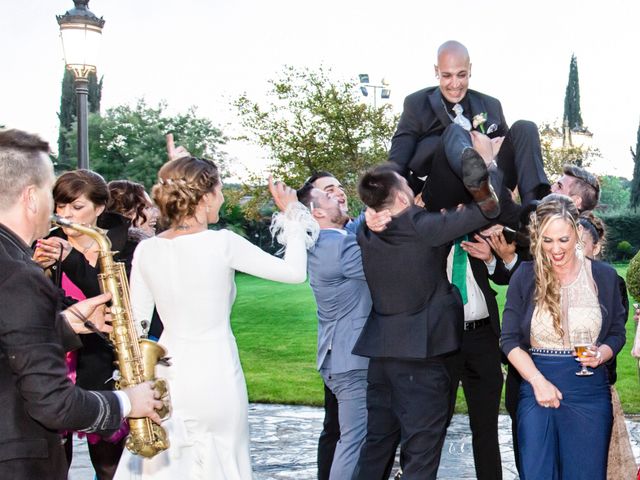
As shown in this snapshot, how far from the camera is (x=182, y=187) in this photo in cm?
442

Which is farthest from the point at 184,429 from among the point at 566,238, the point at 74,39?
the point at 74,39

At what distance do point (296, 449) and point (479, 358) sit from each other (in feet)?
9.00

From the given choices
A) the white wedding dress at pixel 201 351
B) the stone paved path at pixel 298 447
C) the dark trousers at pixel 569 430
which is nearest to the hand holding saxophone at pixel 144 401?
the white wedding dress at pixel 201 351

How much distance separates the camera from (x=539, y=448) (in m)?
4.85

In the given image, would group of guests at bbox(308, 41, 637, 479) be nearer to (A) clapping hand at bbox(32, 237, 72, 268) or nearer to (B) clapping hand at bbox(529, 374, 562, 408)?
(B) clapping hand at bbox(529, 374, 562, 408)

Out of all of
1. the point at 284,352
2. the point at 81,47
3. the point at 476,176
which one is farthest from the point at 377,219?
the point at 284,352

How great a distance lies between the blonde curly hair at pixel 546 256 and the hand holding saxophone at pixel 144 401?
101 inches

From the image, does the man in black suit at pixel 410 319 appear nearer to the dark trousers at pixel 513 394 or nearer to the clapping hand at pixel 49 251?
the dark trousers at pixel 513 394

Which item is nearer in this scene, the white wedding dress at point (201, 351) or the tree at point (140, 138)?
the white wedding dress at point (201, 351)

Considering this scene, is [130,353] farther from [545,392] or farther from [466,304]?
[466,304]

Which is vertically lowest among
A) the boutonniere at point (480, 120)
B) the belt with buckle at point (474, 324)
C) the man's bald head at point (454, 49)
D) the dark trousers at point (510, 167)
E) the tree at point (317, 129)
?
the belt with buckle at point (474, 324)

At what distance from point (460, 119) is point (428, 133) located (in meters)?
0.30

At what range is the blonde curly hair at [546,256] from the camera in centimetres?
486

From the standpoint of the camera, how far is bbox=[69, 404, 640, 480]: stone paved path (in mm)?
6958
